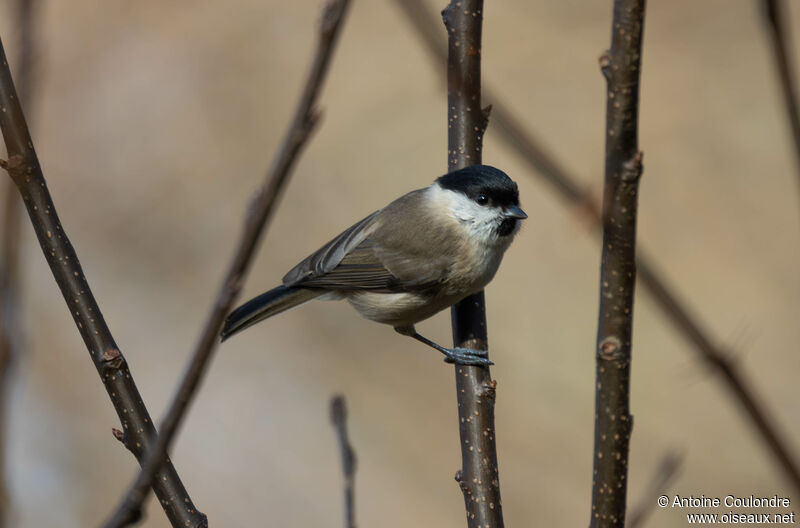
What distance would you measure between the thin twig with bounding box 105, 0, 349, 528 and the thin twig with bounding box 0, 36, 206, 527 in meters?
0.64

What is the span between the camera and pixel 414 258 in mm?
3061

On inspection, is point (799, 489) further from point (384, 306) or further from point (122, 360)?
point (384, 306)

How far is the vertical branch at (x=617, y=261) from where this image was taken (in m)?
1.05

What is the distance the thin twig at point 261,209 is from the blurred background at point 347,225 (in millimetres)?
4262

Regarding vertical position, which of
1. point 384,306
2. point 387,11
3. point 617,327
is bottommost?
point 617,327

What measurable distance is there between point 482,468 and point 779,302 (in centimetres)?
407

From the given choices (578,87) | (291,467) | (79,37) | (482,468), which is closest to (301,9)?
(79,37)

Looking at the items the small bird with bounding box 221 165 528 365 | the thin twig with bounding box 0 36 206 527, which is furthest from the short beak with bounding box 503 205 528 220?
the thin twig with bounding box 0 36 206 527

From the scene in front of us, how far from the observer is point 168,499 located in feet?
5.18

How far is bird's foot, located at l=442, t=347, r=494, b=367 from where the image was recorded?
226 centimetres

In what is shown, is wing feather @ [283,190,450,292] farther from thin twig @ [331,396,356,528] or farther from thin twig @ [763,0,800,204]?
thin twig @ [763,0,800,204]

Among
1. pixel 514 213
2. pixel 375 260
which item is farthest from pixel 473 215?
pixel 375 260

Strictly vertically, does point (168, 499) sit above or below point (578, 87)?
below

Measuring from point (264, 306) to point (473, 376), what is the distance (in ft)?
A: 3.35
